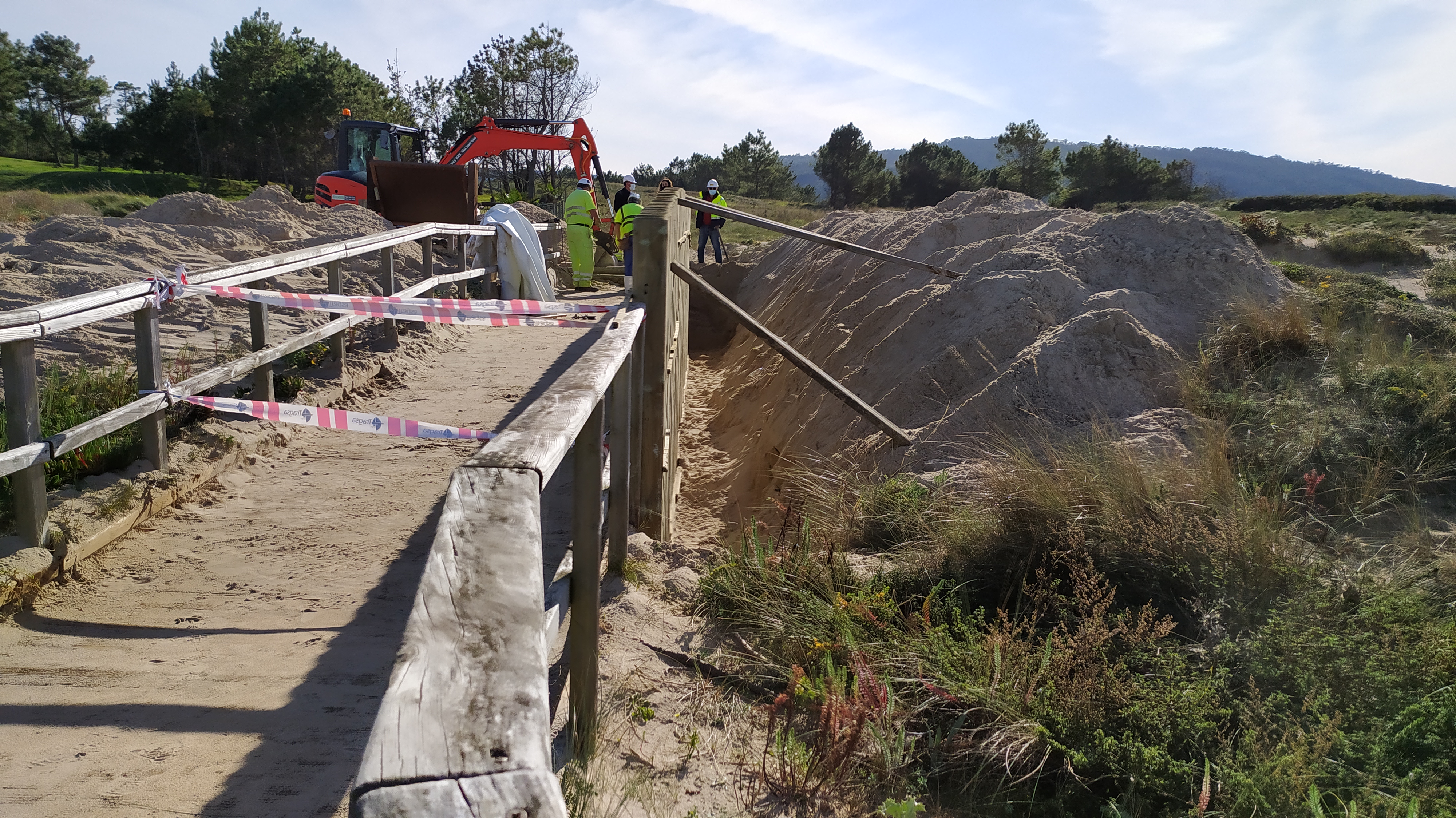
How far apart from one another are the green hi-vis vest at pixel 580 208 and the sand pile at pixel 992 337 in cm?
478

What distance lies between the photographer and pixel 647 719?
2867 mm

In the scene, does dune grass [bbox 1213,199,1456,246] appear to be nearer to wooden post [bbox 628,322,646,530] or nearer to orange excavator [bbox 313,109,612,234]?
orange excavator [bbox 313,109,612,234]

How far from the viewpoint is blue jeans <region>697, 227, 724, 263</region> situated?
17203mm

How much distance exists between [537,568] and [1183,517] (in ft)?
11.8

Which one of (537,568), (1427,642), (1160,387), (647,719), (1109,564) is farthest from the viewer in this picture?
(1160,387)

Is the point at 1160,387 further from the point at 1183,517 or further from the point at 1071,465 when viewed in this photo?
the point at 1183,517

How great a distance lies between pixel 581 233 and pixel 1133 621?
1236 cm

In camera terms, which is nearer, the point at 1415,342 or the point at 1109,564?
the point at 1109,564

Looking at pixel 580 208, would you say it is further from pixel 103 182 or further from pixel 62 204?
pixel 103 182

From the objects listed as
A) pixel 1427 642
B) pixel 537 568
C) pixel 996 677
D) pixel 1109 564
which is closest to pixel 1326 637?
pixel 1427 642

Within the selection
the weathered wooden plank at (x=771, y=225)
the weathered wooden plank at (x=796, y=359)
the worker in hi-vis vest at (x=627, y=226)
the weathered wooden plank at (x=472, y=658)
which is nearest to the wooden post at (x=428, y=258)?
the worker in hi-vis vest at (x=627, y=226)

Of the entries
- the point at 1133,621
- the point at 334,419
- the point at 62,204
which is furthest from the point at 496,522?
the point at 62,204

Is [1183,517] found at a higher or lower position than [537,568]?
lower

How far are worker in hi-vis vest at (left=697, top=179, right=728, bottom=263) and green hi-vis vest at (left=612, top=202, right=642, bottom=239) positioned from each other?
1561 millimetres
